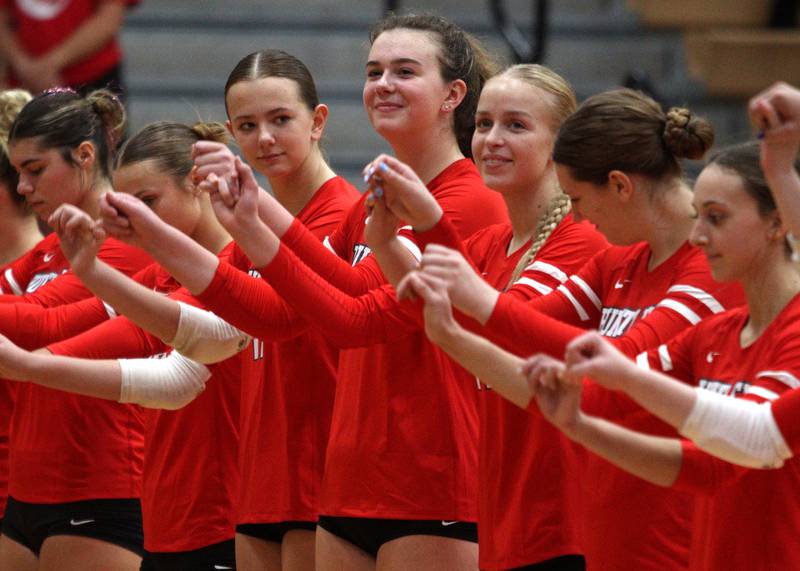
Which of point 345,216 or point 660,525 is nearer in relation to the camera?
point 660,525

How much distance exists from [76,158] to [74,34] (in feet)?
8.10

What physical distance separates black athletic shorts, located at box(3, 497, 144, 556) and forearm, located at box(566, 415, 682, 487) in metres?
1.74

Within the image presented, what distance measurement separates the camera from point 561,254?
2756 mm

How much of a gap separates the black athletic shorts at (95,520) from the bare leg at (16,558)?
83 mm

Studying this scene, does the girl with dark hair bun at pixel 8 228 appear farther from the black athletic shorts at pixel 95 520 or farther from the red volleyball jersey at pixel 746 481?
the red volleyball jersey at pixel 746 481

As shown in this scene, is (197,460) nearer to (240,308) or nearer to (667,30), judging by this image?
(240,308)

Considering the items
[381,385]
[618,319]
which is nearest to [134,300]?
[381,385]

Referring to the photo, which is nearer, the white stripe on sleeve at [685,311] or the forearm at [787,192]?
the forearm at [787,192]

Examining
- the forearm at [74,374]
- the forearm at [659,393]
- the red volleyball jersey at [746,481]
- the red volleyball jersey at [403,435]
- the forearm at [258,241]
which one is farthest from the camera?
the forearm at [74,374]

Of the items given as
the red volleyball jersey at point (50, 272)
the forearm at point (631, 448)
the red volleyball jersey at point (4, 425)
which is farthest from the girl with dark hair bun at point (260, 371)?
the forearm at point (631, 448)

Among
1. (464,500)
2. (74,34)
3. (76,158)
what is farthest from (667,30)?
(464,500)

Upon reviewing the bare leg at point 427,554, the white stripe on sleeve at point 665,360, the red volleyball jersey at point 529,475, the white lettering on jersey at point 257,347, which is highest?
the white stripe on sleeve at point 665,360

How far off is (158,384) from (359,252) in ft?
1.82

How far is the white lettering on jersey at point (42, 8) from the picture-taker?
237 inches
